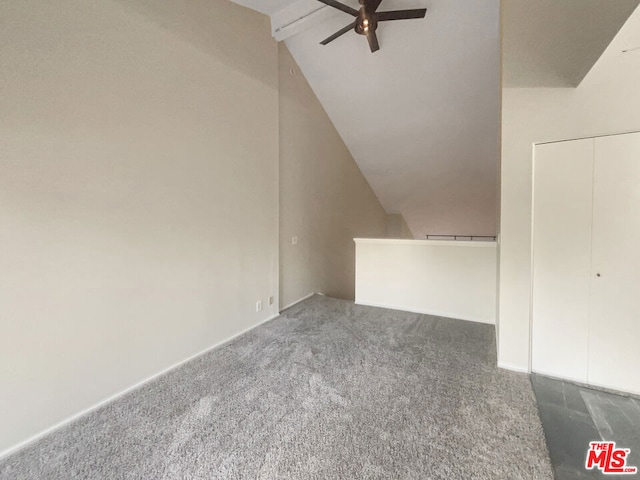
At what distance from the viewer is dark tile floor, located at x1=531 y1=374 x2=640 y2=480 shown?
1423 mm

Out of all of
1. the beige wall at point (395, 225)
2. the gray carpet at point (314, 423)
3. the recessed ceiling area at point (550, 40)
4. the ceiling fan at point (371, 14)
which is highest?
the ceiling fan at point (371, 14)

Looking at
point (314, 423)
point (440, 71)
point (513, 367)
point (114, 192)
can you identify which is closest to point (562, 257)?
point (513, 367)

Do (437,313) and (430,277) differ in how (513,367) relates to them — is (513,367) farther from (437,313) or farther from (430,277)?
(430,277)

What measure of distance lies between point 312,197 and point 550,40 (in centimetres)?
317

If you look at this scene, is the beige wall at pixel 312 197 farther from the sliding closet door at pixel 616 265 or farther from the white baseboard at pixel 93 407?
the sliding closet door at pixel 616 265

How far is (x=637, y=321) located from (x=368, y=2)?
3512 millimetres

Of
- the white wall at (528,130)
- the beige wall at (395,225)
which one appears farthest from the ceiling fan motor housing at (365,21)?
the beige wall at (395,225)

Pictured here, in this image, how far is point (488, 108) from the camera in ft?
12.6

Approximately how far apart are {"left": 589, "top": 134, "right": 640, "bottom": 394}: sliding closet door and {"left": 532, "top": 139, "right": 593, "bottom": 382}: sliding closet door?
0.18 feet

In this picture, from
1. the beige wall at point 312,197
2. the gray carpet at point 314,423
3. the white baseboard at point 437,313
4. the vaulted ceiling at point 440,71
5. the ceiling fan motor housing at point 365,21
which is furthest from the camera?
the beige wall at point 312,197

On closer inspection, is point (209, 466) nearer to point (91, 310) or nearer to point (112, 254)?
point (91, 310)

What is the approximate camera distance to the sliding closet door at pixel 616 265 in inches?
75.7

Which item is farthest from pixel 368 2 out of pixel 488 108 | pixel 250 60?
pixel 488 108

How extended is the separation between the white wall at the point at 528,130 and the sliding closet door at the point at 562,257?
3.0 inches
